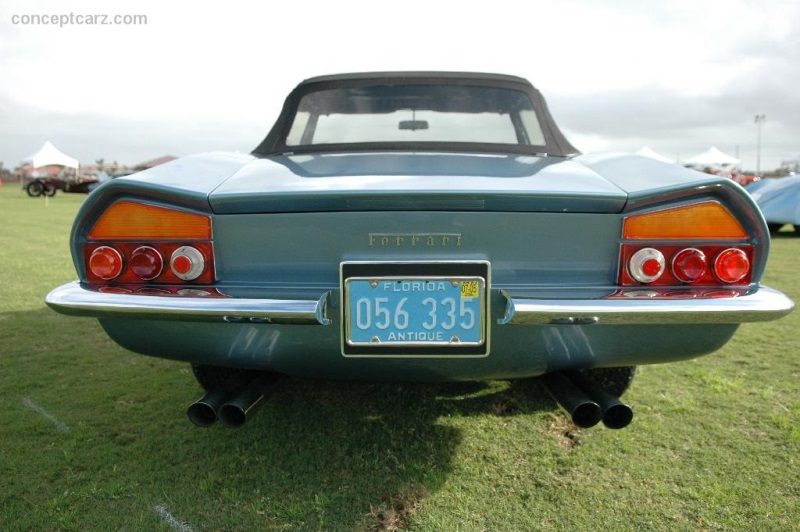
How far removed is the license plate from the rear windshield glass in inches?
52.0

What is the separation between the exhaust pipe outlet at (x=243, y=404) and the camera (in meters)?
1.76

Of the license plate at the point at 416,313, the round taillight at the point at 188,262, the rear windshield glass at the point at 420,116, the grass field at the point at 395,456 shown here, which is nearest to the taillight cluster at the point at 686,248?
the license plate at the point at 416,313

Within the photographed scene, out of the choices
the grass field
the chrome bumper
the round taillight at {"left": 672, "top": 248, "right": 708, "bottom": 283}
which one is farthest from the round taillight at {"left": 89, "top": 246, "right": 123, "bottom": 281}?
the round taillight at {"left": 672, "top": 248, "right": 708, "bottom": 283}

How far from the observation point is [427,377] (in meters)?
1.83

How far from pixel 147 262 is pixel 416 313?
845mm

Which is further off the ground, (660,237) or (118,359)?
(660,237)

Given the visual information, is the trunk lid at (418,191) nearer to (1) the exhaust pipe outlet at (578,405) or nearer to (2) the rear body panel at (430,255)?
(2) the rear body panel at (430,255)

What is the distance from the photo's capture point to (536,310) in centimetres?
166

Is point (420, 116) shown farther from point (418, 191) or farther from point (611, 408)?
point (611, 408)

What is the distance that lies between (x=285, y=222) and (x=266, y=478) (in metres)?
0.88

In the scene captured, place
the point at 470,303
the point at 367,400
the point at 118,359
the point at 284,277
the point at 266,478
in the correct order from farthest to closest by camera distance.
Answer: the point at 118,359, the point at 367,400, the point at 266,478, the point at 284,277, the point at 470,303

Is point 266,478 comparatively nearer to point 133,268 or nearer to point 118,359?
point 133,268

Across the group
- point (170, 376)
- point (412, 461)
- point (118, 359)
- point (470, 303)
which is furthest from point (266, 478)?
point (118, 359)

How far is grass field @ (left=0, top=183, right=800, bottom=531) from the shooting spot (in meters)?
1.80
